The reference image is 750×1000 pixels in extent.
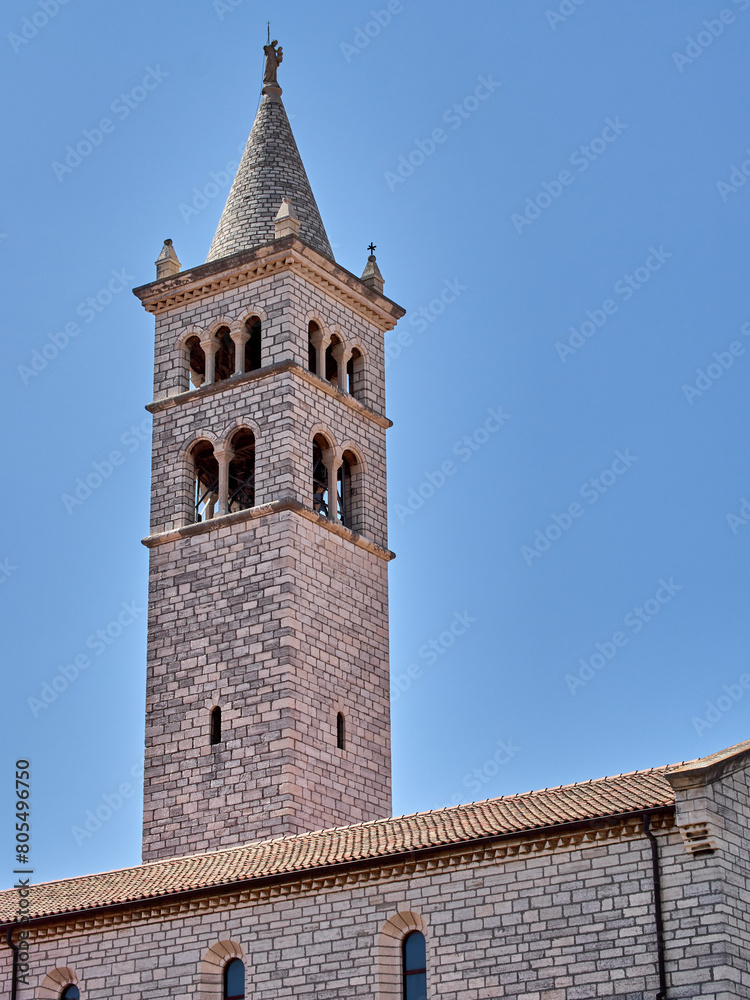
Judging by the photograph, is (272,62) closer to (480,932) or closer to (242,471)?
(242,471)

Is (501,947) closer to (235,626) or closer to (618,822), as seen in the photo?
(618,822)

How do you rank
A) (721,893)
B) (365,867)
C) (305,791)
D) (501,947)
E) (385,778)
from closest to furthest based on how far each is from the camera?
1. (721,893)
2. (501,947)
3. (365,867)
4. (305,791)
5. (385,778)

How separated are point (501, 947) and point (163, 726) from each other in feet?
42.9

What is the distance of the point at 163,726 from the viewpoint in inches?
1368

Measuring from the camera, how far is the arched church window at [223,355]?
38250mm

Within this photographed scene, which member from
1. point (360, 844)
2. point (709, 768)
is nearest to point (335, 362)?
point (360, 844)

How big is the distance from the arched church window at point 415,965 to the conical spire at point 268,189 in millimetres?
18136

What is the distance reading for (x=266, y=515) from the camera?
115 ft

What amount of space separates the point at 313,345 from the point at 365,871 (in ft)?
52.9

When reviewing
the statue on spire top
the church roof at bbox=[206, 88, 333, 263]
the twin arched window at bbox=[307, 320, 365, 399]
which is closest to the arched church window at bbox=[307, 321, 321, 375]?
the twin arched window at bbox=[307, 320, 365, 399]

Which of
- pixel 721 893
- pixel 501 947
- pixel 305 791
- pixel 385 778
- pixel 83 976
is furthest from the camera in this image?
pixel 385 778

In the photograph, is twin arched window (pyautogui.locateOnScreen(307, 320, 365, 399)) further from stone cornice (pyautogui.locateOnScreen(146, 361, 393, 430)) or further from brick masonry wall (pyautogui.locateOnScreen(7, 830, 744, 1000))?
brick masonry wall (pyautogui.locateOnScreen(7, 830, 744, 1000))

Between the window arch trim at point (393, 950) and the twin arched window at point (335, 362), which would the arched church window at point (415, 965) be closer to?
the window arch trim at point (393, 950)

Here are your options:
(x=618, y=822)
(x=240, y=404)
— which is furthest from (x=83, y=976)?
(x=240, y=404)
